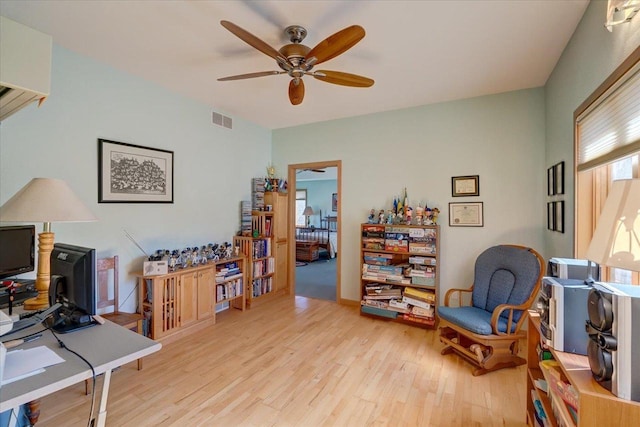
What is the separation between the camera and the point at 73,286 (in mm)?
1463

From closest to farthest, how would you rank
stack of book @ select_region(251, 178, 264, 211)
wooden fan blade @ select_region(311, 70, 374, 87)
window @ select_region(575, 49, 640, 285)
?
window @ select_region(575, 49, 640, 285), wooden fan blade @ select_region(311, 70, 374, 87), stack of book @ select_region(251, 178, 264, 211)

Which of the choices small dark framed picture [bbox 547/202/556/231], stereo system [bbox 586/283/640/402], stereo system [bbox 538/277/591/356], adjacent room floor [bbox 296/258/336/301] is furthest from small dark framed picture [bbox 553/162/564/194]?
adjacent room floor [bbox 296/258/336/301]

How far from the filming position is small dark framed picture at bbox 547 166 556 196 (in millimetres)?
2565

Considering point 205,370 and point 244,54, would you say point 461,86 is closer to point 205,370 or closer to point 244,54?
point 244,54

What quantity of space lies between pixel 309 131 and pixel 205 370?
11.4 feet

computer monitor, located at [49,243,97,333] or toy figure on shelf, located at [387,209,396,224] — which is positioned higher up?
toy figure on shelf, located at [387,209,396,224]

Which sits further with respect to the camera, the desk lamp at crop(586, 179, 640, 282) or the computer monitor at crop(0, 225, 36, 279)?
the computer monitor at crop(0, 225, 36, 279)

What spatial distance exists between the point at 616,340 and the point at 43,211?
2.76 m

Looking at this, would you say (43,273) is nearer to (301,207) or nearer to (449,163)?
(449,163)

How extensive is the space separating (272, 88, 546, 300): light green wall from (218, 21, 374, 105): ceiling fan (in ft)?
5.50

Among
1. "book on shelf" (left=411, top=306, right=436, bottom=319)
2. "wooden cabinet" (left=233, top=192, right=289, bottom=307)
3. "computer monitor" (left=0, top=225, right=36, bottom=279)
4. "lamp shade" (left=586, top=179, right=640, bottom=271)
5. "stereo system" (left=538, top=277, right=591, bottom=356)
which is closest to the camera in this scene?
"lamp shade" (left=586, top=179, right=640, bottom=271)

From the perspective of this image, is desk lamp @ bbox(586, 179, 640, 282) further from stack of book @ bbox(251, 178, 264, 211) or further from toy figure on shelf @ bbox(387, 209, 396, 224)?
stack of book @ bbox(251, 178, 264, 211)

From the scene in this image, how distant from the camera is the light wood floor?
73.7 inches

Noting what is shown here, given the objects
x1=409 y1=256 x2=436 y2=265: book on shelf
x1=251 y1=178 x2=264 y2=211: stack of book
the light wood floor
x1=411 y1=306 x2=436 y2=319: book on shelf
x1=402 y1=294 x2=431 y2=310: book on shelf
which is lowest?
the light wood floor
